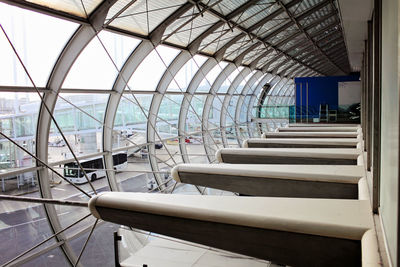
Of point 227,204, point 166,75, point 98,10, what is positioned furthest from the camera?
point 166,75

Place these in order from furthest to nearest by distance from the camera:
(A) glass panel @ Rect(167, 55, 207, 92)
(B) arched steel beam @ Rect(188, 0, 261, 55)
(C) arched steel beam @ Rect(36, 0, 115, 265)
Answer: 1. (A) glass panel @ Rect(167, 55, 207, 92)
2. (B) arched steel beam @ Rect(188, 0, 261, 55)
3. (C) arched steel beam @ Rect(36, 0, 115, 265)

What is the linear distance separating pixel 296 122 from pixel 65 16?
15.6m

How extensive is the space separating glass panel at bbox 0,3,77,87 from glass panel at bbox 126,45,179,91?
3.37 metres

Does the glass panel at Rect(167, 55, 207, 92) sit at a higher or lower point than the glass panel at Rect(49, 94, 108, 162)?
higher

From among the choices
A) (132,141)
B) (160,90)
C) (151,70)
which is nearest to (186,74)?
(160,90)

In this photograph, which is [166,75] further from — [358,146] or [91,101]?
[358,146]

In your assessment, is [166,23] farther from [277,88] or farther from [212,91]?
[277,88]

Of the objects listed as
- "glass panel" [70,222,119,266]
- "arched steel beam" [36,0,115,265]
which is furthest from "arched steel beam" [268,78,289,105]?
"arched steel beam" [36,0,115,265]

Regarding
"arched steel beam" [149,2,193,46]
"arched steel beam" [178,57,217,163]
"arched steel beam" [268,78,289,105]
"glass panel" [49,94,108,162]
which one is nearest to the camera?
"glass panel" [49,94,108,162]

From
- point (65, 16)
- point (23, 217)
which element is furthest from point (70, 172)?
point (65, 16)

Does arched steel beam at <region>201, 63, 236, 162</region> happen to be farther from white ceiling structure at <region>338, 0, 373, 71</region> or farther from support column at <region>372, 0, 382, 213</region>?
support column at <region>372, 0, 382, 213</region>

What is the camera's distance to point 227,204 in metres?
3.18

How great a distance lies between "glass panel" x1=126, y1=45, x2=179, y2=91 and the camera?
11.5 m

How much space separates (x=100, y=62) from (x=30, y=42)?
2.25 m
